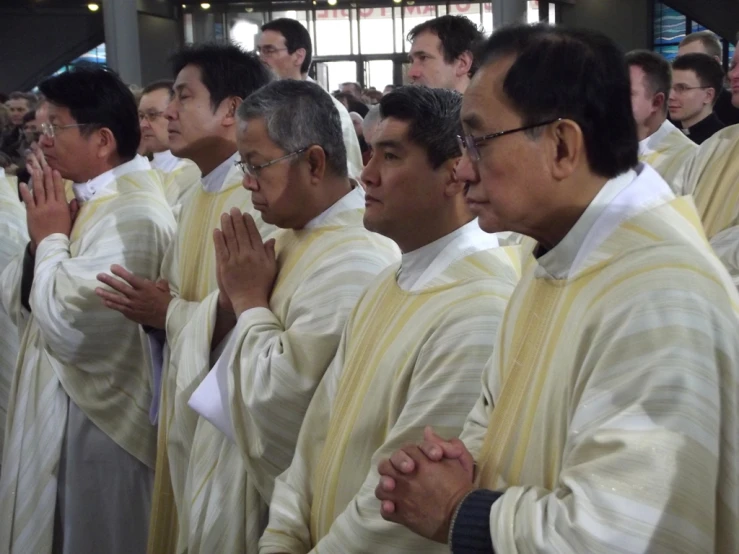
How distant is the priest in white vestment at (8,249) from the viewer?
16.4ft

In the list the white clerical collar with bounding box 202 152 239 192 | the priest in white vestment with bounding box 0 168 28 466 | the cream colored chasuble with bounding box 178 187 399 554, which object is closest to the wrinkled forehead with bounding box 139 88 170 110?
the priest in white vestment with bounding box 0 168 28 466

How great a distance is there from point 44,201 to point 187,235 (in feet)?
2.08

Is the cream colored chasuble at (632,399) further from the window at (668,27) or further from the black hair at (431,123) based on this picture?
the window at (668,27)

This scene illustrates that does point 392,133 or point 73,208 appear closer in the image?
point 392,133

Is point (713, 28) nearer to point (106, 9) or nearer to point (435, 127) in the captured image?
point (106, 9)

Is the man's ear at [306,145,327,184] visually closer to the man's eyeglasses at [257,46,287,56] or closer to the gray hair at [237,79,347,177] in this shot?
the gray hair at [237,79,347,177]

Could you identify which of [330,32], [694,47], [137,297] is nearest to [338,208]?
[137,297]

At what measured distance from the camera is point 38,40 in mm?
21672

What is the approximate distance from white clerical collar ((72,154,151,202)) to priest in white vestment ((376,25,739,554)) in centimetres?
234

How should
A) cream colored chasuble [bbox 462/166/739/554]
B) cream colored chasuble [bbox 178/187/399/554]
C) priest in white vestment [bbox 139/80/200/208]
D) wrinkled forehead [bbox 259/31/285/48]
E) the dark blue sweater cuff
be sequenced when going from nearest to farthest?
cream colored chasuble [bbox 462/166/739/554] → the dark blue sweater cuff → cream colored chasuble [bbox 178/187/399/554] → priest in white vestment [bbox 139/80/200/208] → wrinkled forehead [bbox 259/31/285/48]

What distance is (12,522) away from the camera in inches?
158

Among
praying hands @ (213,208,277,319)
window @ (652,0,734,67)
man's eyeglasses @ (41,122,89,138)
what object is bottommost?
praying hands @ (213,208,277,319)

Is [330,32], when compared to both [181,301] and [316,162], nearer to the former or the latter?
[181,301]

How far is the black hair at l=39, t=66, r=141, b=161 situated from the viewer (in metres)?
4.01
